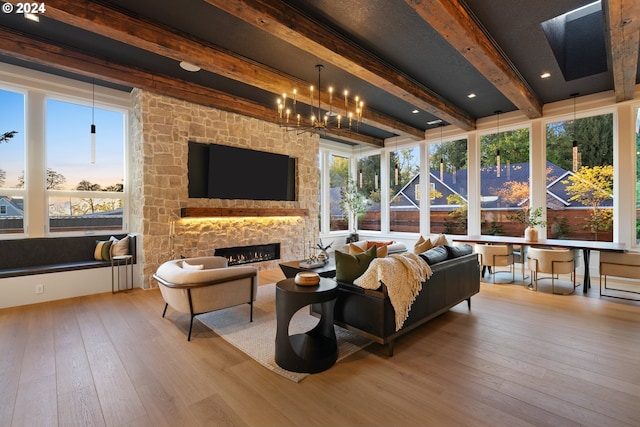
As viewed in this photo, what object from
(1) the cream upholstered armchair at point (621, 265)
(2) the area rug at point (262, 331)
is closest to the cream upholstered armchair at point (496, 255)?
(1) the cream upholstered armchair at point (621, 265)

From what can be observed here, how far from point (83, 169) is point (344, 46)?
4.97 meters

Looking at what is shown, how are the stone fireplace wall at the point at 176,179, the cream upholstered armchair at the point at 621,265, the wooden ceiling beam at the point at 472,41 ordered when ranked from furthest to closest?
the stone fireplace wall at the point at 176,179 → the cream upholstered armchair at the point at 621,265 → the wooden ceiling beam at the point at 472,41

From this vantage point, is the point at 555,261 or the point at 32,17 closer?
the point at 32,17

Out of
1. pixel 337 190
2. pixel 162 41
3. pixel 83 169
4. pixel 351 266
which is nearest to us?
pixel 351 266

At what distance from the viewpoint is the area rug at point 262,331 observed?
287cm

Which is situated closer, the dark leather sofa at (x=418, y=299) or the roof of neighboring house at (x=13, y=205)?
the dark leather sofa at (x=418, y=299)

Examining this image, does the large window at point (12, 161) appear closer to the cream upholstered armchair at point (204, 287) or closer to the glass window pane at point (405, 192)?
the cream upholstered armchair at point (204, 287)

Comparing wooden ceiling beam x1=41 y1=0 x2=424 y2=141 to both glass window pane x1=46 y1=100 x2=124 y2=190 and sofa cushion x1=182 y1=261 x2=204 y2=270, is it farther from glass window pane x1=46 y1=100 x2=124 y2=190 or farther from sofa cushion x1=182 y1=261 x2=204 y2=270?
glass window pane x1=46 y1=100 x2=124 y2=190

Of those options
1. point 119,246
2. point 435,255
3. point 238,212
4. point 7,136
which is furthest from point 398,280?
point 7,136

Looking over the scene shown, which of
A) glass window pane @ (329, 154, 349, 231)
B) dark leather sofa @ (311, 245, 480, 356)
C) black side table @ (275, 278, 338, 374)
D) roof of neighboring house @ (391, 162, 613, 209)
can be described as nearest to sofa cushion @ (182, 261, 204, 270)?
black side table @ (275, 278, 338, 374)

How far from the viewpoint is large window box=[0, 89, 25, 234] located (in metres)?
4.61

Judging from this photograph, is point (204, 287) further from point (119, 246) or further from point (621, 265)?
point (621, 265)

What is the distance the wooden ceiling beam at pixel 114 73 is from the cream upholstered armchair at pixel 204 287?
293 centimetres

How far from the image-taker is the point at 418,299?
322cm
